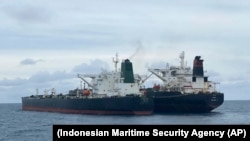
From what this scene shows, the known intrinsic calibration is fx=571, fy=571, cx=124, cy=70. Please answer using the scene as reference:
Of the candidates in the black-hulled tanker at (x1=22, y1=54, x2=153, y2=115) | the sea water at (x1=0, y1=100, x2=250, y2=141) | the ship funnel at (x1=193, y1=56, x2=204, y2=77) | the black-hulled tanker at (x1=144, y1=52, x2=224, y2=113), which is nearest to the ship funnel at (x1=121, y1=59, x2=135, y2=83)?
the black-hulled tanker at (x1=22, y1=54, x2=153, y2=115)

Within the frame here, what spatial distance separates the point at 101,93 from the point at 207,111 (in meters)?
19.0

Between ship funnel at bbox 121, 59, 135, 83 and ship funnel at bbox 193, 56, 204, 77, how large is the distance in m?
14.3

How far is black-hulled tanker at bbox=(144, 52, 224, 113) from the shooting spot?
97688 millimetres

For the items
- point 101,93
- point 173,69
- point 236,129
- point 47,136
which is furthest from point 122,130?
point 173,69

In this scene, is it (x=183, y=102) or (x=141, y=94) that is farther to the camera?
(x=183, y=102)

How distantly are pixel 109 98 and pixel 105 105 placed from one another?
164cm

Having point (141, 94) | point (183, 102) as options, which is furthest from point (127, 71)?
point (183, 102)

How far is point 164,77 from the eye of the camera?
11069 centimetres

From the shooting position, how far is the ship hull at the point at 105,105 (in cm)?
8738

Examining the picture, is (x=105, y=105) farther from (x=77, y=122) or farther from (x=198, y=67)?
(x=77, y=122)

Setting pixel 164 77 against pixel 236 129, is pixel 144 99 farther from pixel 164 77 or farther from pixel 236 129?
pixel 236 129

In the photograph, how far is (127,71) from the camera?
313 feet

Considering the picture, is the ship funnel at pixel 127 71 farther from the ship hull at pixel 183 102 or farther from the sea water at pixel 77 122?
the sea water at pixel 77 122

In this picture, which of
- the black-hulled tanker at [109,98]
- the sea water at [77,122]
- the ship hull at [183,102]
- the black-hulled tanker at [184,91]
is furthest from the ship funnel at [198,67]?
the sea water at [77,122]
